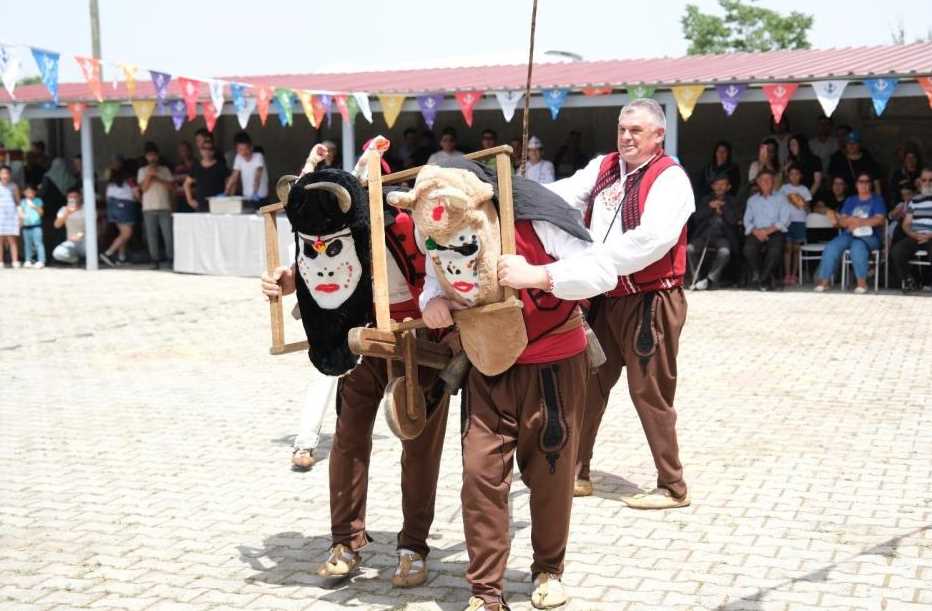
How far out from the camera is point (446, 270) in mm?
3717

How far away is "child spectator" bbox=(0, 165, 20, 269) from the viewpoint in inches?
656

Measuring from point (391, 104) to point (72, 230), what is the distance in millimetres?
5674

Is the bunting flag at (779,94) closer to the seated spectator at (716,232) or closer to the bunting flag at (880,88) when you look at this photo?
the bunting flag at (880,88)

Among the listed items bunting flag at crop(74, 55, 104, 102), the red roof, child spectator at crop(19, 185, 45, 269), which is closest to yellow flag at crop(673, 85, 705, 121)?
the red roof

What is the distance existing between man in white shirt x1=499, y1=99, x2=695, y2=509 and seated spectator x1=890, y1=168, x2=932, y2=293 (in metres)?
8.50

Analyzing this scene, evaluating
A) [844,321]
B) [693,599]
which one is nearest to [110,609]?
[693,599]

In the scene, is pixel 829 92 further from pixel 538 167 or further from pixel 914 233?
pixel 538 167

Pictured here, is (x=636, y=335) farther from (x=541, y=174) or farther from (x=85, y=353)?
(x=541, y=174)

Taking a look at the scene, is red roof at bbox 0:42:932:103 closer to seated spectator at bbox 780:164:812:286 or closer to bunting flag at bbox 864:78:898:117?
bunting flag at bbox 864:78:898:117

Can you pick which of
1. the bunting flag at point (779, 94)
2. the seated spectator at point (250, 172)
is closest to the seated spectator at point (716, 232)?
the bunting flag at point (779, 94)

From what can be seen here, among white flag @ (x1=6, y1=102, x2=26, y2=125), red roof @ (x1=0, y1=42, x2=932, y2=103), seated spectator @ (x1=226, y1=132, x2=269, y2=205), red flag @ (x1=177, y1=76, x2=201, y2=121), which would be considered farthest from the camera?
white flag @ (x1=6, y1=102, x2=26, y2=125)

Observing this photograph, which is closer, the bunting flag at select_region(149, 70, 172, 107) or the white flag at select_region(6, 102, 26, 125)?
Answer: the bunting flag at select_region(149, 70, 172, 107)

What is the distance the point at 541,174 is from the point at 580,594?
11.3 metres

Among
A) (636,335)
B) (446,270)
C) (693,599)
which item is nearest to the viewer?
(446,270)
